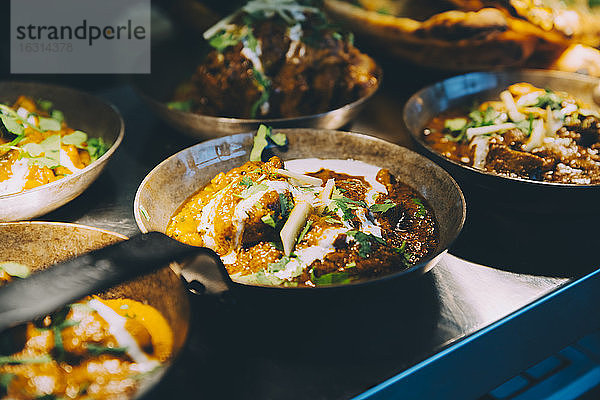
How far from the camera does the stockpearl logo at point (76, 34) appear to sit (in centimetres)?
305

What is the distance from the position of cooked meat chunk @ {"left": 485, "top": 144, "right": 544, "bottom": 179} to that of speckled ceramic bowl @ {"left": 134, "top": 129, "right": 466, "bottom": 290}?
1.18 feet

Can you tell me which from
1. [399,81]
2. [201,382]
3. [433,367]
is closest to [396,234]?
[433,367]

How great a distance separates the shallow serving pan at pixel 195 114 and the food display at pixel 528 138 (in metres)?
0.45

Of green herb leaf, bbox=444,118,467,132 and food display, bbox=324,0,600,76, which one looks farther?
food display, bbox=324,0,600,76

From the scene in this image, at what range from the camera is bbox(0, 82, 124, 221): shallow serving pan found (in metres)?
1.65

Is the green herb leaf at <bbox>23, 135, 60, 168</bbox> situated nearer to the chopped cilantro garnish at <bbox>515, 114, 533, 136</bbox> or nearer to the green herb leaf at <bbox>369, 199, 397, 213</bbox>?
the green herb leaf at <bbox>369, 199, 397, 213</bbox>

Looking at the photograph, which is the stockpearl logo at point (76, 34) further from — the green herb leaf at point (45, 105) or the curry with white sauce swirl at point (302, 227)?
the curry with white sauce swirl at point (302, 227)

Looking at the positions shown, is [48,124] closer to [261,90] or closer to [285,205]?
[261,90]

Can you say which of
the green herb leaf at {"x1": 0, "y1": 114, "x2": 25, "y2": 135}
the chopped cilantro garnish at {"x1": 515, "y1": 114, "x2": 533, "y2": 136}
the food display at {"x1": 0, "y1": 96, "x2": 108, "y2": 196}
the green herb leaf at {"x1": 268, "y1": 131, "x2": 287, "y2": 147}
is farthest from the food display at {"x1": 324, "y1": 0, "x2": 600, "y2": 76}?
the green herb leaf at {"x1": 0, "y1": 114, "x2": 25, "y2": 135}

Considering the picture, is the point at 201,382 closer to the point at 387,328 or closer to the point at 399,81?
the point at 387,328

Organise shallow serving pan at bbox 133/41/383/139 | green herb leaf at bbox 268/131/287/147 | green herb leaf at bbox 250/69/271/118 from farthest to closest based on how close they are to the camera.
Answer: green herb leaf at bbox 250/69/271/118
shallow serving pan at bbox 133/41/383/139
green herb leaf at bbox 268/131/287/147

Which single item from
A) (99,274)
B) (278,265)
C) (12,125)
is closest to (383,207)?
(278,265)

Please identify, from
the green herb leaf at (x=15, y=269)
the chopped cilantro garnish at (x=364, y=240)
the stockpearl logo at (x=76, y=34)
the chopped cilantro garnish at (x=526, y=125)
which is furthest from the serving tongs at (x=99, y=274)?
the stockpearl logo at (x=76, y=34)

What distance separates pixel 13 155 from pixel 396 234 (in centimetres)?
150
